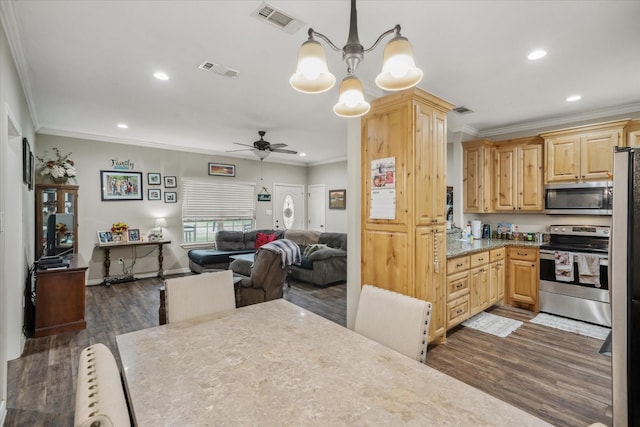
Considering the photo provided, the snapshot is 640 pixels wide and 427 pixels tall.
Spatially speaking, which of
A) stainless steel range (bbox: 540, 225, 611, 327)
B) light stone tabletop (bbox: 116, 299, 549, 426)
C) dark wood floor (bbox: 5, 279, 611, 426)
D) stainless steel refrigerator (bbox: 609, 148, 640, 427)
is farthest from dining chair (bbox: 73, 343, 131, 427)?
stainless steel range (bbox: 540, 225, 611, 327)

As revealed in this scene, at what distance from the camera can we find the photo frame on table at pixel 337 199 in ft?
25.8

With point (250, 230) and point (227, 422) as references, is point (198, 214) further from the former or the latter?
point (227, 422)

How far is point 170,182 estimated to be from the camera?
255 inches

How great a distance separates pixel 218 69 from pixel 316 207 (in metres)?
5.95

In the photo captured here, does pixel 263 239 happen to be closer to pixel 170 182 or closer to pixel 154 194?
pixel 170 182

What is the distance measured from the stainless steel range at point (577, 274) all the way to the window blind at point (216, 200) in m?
5.95

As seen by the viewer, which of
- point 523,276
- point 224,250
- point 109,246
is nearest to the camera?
point 523,276

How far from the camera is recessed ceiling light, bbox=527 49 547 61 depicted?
255cm

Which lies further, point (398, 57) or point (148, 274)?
point (148, 274)

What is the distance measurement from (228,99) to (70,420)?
3.24 m

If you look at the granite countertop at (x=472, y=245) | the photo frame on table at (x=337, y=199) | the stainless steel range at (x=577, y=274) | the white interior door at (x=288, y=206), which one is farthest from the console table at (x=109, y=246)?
the stainless steel range at (x=577, y=274)

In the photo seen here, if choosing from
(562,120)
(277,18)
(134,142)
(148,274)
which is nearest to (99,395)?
(277,18)

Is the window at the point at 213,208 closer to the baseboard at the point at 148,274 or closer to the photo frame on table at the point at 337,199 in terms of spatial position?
the baseboard at the point at 148,274

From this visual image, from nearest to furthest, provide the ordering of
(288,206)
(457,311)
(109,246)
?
(457,311) → (109,246) → (288,206)
